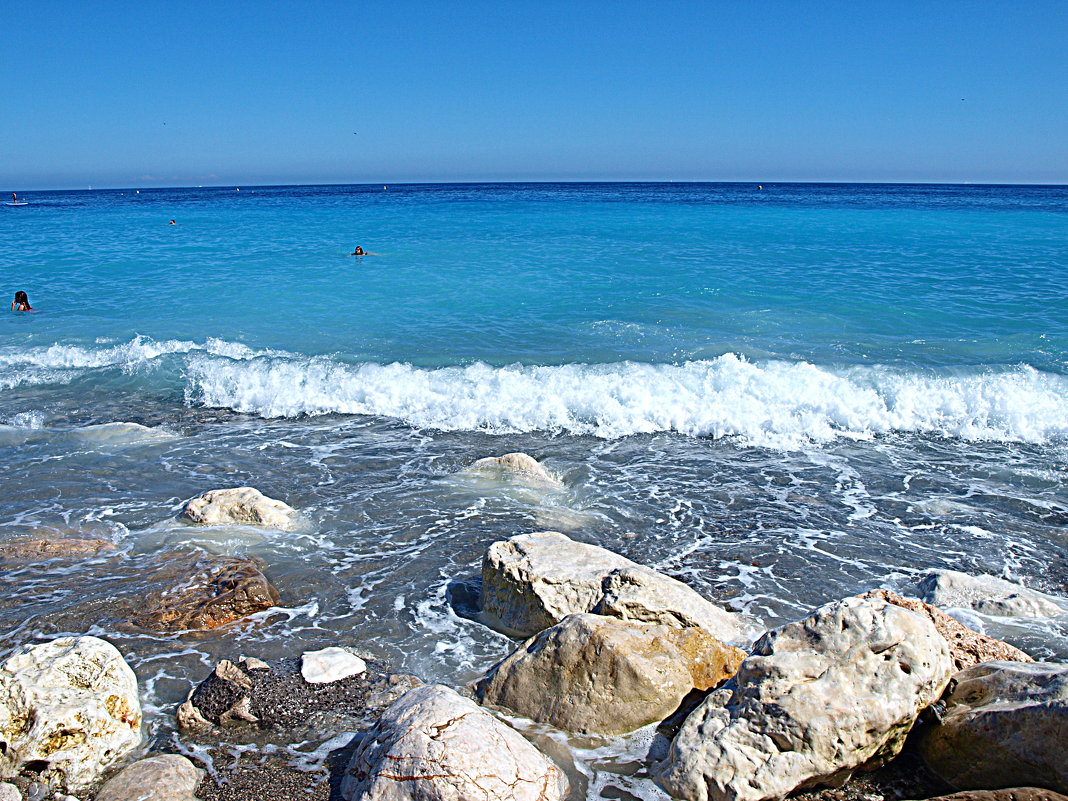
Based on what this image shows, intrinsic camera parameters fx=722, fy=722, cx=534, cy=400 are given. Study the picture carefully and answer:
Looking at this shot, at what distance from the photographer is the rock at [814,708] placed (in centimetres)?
381

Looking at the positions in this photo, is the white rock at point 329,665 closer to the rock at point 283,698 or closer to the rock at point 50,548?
the rock at point 283,698

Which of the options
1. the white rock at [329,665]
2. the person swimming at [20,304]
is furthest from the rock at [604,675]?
the person swimming at [20,304]

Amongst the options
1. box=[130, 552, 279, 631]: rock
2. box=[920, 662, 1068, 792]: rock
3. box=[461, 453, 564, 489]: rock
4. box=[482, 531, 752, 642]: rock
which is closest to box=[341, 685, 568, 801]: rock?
box=[482, 531, 752, 642]: rock

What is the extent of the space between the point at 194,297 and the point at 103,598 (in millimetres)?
16420

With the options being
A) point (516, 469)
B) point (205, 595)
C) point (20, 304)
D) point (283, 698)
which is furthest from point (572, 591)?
point (20, 304)

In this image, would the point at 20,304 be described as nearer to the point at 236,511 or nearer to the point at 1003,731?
the point at 236,511

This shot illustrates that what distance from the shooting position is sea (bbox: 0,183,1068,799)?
21.2 feet

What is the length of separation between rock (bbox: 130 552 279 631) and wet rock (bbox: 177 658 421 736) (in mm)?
1006

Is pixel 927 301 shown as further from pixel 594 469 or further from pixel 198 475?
pixel 198 475

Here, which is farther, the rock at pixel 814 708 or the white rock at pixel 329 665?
the white rock at pixel 329 665

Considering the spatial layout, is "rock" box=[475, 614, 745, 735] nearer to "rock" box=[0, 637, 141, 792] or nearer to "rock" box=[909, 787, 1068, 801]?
"rock" box=[909, 787, 1068, 801]

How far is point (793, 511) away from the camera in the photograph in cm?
856

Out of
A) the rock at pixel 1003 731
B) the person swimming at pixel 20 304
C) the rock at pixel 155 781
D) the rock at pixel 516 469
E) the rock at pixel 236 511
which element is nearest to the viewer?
the rock at pixel 1003 731

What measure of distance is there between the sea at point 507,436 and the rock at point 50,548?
0.54 feet
